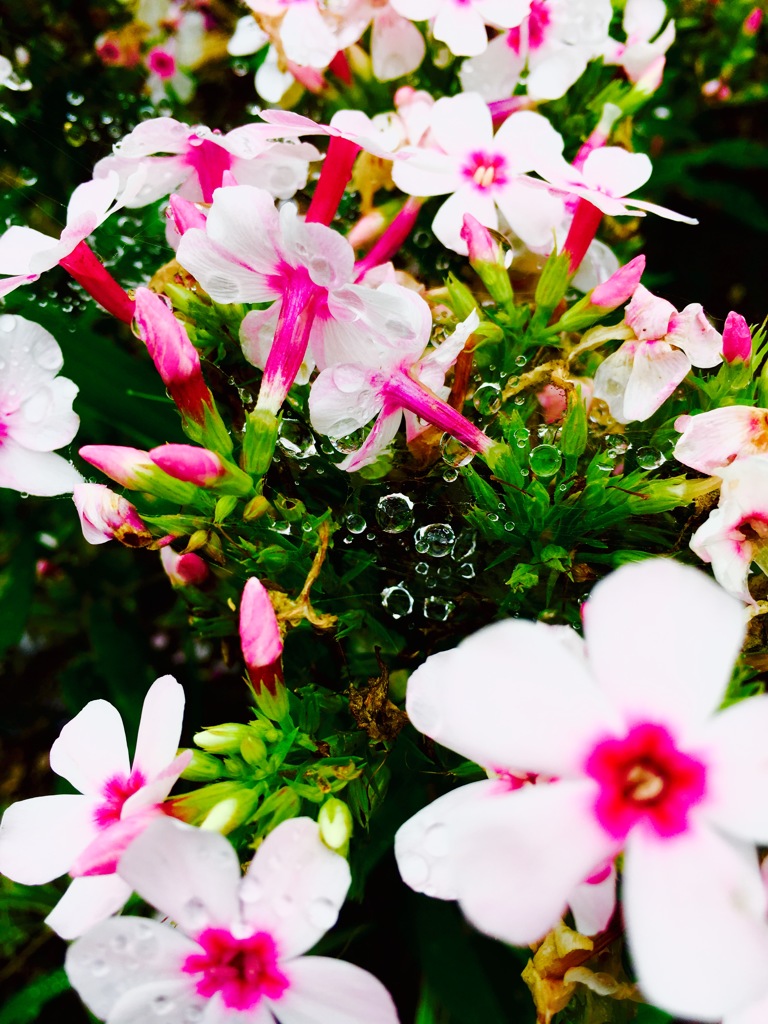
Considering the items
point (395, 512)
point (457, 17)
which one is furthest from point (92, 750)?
point (457, 17)

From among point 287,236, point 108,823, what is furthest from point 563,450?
point 108,823

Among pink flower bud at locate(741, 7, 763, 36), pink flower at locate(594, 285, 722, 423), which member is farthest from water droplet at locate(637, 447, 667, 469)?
pink flower bud at locate(741, 7, 763, 36)

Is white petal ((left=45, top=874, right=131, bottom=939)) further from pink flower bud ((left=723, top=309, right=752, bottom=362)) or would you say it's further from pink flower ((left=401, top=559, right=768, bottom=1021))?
pink flower bud ((left=723, top=309, right=752, bottom=362))

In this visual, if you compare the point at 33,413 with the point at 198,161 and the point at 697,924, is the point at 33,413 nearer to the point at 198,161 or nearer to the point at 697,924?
the point at 198,161

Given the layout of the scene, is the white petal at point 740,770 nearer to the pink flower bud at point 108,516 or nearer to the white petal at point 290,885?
the white petal at point 290,885

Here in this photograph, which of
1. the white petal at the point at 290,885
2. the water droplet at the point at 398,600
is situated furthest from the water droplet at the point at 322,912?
the water droplet at the point at 398,600
